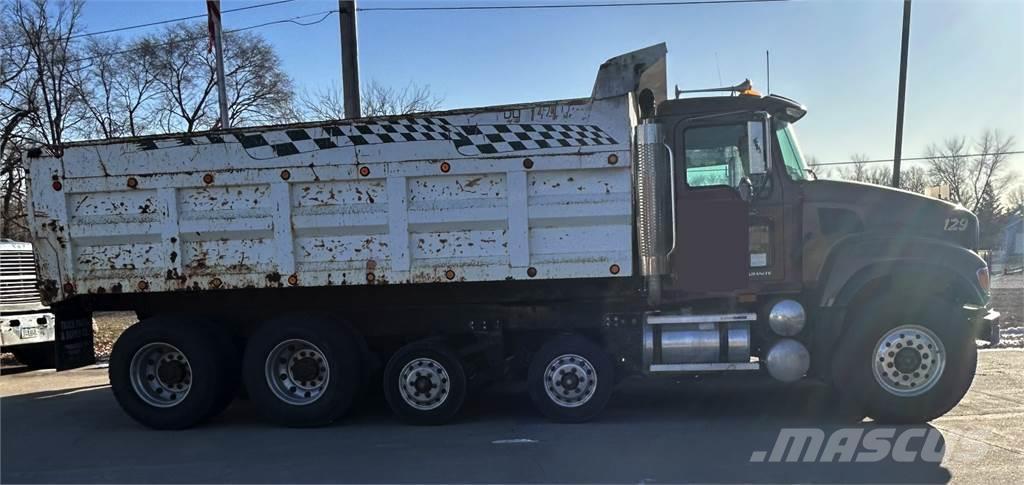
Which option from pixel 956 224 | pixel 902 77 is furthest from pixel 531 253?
pixel 902 77

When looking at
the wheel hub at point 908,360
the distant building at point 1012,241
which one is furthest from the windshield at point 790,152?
the distant building at point 1012,241

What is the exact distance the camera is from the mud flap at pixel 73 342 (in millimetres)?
6485

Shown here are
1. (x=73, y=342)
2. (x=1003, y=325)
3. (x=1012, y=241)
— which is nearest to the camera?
(x=73, y=342)

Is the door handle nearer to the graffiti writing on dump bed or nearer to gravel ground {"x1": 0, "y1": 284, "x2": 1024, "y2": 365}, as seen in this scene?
the graffiti writing on dump bed

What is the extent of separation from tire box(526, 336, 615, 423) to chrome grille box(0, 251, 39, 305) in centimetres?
870

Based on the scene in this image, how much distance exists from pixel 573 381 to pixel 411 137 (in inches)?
105

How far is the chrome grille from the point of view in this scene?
10.2 metres

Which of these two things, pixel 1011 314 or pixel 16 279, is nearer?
pixel 16 279

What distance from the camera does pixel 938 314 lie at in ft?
18.6

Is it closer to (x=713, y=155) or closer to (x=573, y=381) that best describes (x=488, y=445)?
(x=573, y=381)

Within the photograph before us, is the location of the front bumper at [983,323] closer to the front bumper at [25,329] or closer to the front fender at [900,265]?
the front fender at [900,265]

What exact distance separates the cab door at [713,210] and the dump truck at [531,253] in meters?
0.02

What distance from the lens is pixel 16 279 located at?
34.3 feet

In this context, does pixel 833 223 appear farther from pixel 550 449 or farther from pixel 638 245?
pixel 550 449
